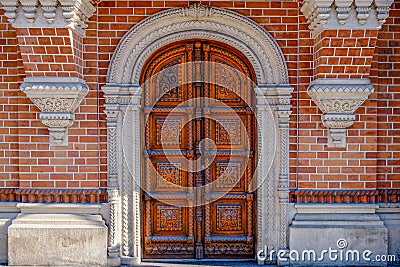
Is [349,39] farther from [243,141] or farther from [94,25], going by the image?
[94,25]

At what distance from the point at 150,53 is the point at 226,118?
1.04 m

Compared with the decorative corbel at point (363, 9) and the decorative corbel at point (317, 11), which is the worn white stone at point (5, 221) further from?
the decorative corbel at point (363, 9)

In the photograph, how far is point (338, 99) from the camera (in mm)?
4688

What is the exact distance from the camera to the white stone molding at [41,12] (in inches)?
173

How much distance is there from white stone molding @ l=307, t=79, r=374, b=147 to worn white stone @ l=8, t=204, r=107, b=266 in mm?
2458

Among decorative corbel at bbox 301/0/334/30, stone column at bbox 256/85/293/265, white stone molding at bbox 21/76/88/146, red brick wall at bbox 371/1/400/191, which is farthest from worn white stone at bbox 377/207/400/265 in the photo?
white stone molding at bbox 21/76/88/146

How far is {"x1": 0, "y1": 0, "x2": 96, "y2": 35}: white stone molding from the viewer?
4.39 metres

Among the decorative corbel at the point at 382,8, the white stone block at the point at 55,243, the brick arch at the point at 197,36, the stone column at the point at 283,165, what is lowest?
the white stone block at the point at 55,243

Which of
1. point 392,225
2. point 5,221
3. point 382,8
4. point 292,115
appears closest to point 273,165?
point 292,115

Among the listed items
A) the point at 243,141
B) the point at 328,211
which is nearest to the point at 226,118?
the point at 243,141

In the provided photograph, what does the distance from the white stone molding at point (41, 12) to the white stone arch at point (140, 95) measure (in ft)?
2.12

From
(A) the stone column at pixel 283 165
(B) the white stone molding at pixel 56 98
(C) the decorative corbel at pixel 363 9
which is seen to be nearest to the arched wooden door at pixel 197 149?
(A) the stone column at pixel 283 165

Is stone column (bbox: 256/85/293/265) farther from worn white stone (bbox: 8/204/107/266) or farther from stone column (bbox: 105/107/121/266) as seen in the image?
worn white stone (bbox: 8/204/107/266)

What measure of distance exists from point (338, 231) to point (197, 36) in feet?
8.03
